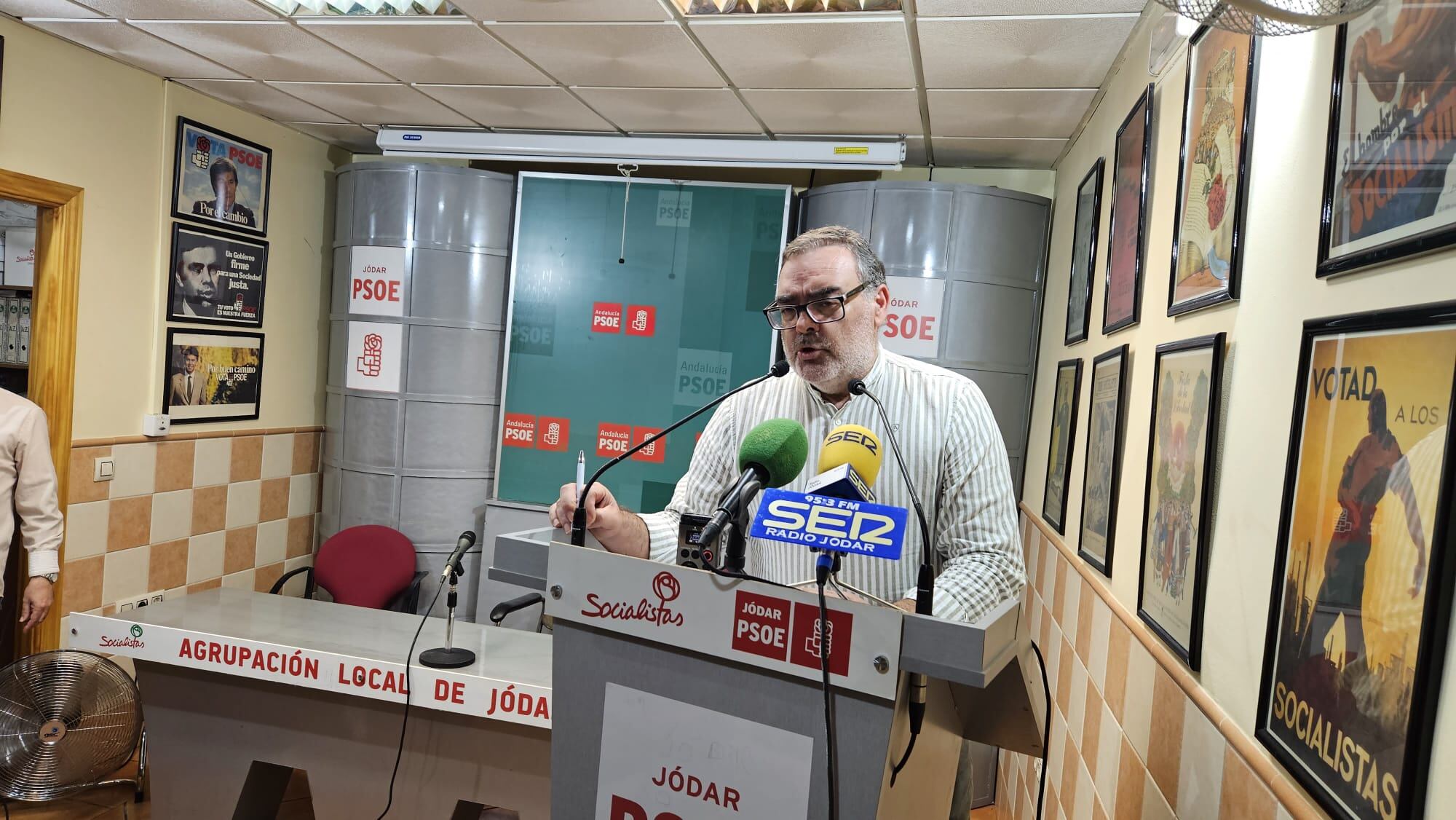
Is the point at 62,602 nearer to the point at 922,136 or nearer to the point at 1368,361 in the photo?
the point at 922,136

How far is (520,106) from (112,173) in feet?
5.24

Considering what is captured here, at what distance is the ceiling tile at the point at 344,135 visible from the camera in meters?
4.27

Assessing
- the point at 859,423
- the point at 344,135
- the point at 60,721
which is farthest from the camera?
the point at 344,135

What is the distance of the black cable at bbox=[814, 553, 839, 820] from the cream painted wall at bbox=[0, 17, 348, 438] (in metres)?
3.60

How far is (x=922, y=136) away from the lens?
3727 millimetres

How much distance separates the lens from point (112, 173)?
3514 millimetres

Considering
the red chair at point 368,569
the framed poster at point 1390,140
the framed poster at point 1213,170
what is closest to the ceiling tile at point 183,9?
the red chair at point 368,569

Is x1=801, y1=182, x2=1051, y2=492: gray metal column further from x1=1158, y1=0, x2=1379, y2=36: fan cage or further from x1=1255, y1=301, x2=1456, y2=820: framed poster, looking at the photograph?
x1=1158, y1=0, x2=1379, y2=36: fan cage

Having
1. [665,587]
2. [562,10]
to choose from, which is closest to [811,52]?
[562,10]

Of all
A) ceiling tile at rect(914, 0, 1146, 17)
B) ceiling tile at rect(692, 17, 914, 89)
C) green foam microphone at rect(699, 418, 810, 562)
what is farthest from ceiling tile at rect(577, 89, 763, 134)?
green foam microphone at rect(699, 418, 810, 562)

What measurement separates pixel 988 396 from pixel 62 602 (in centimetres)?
376

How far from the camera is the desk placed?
7.70 ft

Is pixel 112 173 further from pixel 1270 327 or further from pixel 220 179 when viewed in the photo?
pixel 1270 327

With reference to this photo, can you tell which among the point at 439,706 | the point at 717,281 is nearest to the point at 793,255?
the point at 439,706
